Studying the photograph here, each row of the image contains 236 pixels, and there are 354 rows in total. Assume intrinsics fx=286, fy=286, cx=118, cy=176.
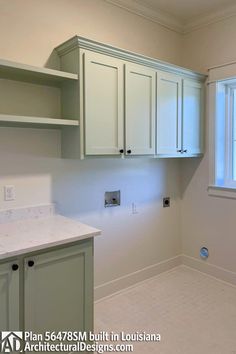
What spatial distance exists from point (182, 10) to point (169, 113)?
1119 mm

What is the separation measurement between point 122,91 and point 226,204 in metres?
1.62

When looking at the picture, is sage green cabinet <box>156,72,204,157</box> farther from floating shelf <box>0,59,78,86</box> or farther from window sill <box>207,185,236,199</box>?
floating shelf <box>0,59,78,86</box>

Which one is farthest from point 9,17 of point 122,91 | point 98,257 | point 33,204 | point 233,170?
point 233,170

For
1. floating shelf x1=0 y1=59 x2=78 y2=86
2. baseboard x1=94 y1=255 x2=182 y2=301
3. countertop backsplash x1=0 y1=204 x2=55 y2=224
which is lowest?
baseboard x1=94 y1=255 x2=182 y2=301

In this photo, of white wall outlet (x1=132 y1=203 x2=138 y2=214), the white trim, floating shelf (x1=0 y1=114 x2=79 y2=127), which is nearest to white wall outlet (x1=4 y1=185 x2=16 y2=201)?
floating shelf (x1=0 y1=114 x2=79 y2=127)

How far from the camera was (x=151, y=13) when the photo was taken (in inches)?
115

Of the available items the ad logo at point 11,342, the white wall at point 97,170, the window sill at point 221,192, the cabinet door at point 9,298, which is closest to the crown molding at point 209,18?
the white wall at point 97,170

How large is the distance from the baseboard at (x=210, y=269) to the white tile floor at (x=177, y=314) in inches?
2.8

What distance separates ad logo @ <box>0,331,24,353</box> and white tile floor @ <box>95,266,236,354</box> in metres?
0.82

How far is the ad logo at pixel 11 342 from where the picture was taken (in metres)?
1.54

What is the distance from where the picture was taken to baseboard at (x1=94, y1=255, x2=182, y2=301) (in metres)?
2.73

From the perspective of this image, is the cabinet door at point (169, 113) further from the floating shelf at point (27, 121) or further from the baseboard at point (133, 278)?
the baseboard at point (133, 278)

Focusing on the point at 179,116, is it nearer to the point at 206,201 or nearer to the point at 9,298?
the point at 206,201

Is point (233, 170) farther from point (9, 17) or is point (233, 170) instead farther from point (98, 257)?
point (9, 17)
